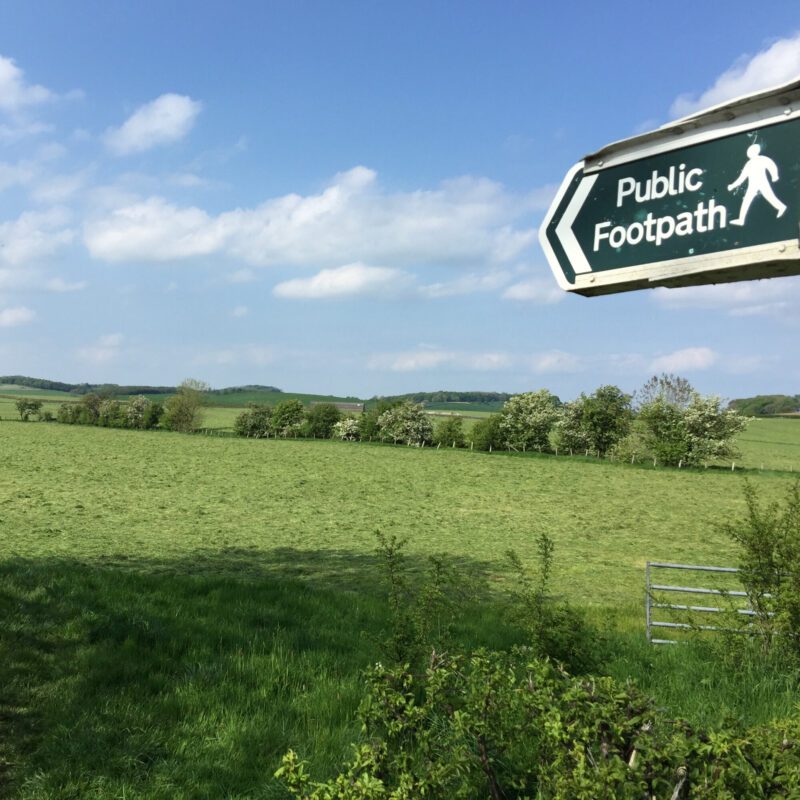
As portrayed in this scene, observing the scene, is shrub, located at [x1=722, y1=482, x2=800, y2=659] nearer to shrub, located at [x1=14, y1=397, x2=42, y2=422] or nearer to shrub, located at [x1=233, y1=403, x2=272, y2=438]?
shrub, located at [x1=233, y1=403, x2=272, y2=438]

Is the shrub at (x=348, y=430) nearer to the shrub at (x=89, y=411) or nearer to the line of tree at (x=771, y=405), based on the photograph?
the shrub at (x=89, y=411)

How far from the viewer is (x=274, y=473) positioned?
39.1 m

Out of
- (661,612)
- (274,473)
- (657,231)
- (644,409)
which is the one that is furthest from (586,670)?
(644,409)

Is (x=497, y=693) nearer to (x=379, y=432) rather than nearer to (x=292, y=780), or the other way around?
(x=292, y=780)

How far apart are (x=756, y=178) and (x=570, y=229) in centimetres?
59

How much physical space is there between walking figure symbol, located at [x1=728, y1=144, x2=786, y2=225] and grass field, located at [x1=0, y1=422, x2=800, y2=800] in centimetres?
418

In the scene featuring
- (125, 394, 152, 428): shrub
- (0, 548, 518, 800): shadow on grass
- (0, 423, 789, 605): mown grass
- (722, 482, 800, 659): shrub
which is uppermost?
(125, 394, 152, 428): shrub

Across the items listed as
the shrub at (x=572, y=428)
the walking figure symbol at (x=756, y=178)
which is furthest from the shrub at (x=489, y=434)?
the walking figure symbol at (x=756, y=178)

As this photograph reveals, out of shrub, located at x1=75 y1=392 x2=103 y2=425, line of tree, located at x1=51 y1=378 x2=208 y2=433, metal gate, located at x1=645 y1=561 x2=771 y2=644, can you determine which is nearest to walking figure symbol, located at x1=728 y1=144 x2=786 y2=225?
metal gate, located at x1=645 y1=561 x2=771 y2=644

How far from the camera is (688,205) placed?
1859 mm

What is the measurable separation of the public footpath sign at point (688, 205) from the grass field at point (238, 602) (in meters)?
3.85

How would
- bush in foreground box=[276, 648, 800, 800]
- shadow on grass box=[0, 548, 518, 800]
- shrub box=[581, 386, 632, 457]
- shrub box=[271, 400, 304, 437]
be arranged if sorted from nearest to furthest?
bush in foreground box=[276, 648, 800, 800], shadow on grass box=[0, 548, 518, 800], shrub box=[581, 386, 632, 457], shrub box=[271, 400, 304, 437]

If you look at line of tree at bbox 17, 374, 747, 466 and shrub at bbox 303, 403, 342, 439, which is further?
shrub at bbox 303, 403, 342, 439

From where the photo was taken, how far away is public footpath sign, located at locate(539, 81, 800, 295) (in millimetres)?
1682
